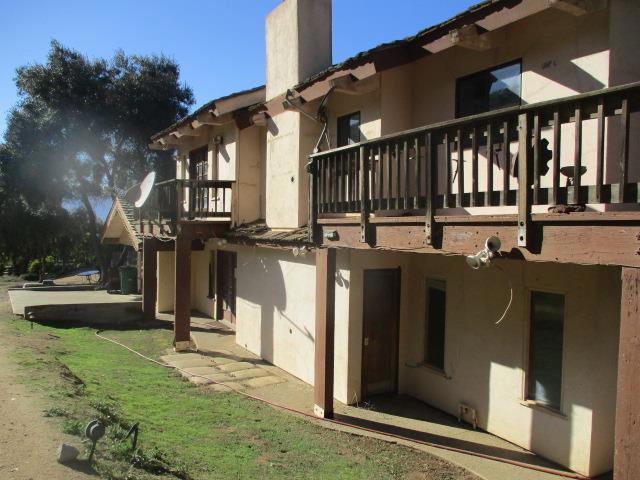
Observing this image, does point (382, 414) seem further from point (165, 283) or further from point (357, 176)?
point (165, 283)

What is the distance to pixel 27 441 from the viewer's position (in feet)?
15.3

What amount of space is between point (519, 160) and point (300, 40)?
305 inches

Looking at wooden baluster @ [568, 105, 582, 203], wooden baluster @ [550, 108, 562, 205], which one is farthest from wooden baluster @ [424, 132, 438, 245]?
wooden baluster @ [568, 105, 582, 203]

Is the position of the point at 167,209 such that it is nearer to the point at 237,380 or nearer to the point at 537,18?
the point at 237,380

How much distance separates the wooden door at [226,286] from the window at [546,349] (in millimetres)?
10036

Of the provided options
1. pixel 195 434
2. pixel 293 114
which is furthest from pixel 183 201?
pixel 195 434

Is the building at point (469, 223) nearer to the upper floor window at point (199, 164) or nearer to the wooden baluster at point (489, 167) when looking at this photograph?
the wooden baluster at point (489, 167)

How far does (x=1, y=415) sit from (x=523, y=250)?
5859 mm

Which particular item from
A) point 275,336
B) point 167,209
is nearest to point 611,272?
point 275,336

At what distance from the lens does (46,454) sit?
14.5ft

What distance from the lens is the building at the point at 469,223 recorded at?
4211 mm

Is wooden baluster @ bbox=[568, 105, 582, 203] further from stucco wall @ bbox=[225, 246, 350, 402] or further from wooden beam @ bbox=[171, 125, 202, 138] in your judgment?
wooden beam @ bbox=[171, 125, 202, 138]

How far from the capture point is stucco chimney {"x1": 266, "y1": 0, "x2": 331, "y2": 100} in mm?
10734

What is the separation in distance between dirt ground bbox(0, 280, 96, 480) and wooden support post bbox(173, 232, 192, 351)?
19.2 ft
